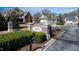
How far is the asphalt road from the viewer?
3.86 metres

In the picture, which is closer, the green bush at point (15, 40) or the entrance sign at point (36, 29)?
the green bush at point (15, 40)

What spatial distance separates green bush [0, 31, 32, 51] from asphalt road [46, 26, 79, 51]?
1.19 feet

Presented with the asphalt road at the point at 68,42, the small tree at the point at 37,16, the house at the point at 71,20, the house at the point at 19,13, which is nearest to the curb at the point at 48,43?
the asphalt road at the point at 68,42

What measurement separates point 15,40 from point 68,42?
783mm

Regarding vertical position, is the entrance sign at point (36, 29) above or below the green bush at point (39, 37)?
above

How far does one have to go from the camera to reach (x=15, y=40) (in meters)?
3.87

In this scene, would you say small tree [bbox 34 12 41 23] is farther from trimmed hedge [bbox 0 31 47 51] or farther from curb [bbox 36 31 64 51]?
curb [bbox 36 31 64 51]

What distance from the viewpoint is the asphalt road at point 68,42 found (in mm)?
3863

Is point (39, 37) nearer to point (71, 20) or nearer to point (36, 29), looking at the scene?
point (36, 29)

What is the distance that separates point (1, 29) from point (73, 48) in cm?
109

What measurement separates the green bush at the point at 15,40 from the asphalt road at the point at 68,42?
36 centimetres

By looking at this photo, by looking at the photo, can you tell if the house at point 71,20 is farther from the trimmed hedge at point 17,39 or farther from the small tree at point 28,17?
the small tree at point 28,17

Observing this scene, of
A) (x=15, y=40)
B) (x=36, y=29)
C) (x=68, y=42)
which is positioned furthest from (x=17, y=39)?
(x=68, y=42)
